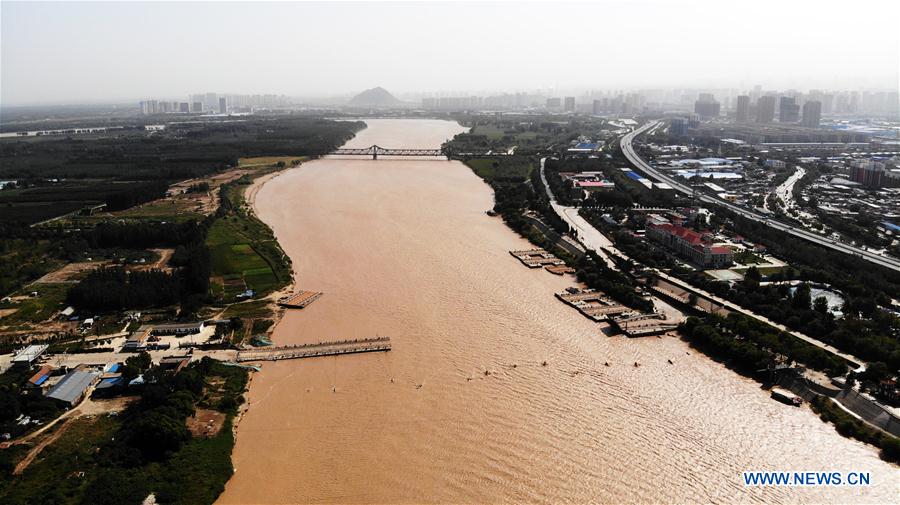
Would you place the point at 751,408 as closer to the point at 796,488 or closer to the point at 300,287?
the point at 796,488

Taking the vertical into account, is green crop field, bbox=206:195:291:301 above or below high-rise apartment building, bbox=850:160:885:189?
below

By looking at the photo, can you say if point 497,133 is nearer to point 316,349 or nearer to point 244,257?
point 244,257

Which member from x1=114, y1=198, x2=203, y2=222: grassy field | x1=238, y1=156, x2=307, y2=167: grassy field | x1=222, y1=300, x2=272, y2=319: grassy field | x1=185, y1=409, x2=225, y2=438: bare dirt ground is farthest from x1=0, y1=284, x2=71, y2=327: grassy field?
x1=238, y1=156, x2=307, y2=167: grassy field

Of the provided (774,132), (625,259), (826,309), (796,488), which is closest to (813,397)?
(796,488)

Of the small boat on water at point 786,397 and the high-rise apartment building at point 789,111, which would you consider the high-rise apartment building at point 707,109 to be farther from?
the small boat on water at point 786,397

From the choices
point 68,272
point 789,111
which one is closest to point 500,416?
point 68,272

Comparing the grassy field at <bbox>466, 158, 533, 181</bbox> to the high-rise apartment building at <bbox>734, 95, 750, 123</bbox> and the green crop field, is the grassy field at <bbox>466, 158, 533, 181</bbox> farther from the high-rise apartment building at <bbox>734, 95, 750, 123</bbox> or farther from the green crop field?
the high-rise apartment building at <bbox>734, 95, 750, 123</bbox>

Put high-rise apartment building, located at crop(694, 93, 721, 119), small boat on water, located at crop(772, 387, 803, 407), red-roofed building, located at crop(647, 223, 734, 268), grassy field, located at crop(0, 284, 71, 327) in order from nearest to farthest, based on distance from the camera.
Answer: small boat on water, located at crop(772, 387, 803, 407)
grassy field, located at crop(0, 284, 71, 327)
red-roofed building, located at crop(647, 223, 734, 268)
high-rise apartment building, located at crop(694, 93, 721, 119)

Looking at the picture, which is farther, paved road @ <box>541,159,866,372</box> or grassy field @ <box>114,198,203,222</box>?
grassy field @ <box>114,198,203,222</box>
